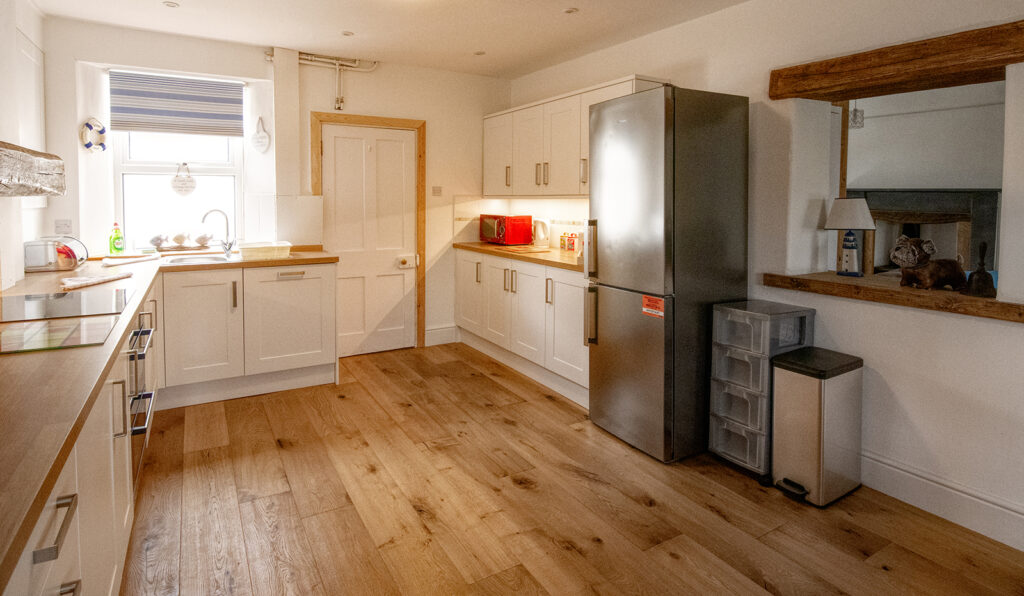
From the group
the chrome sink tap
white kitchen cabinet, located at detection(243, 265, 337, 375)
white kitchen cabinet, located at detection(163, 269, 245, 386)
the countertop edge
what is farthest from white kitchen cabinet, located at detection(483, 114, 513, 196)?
the countertop edge

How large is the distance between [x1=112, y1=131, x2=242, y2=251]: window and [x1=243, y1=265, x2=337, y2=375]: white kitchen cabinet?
3.07 ft

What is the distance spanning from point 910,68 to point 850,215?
722 millimetres

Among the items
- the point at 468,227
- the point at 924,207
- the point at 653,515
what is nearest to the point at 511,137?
the point at 468,227

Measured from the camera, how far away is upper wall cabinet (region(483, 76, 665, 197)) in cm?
392

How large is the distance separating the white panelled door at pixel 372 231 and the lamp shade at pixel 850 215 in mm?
3298

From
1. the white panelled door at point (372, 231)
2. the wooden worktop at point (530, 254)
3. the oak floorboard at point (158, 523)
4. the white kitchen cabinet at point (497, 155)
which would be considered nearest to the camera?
the oak floorboard at point (158, 523)

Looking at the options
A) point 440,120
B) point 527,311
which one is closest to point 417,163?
point 440,120

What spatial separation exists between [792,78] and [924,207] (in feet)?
4.05

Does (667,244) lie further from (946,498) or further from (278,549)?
(278,549)

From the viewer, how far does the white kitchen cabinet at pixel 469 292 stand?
505 centimetres

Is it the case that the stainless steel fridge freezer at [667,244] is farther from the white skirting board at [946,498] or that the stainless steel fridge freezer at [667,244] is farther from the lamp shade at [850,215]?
the white skirting board at [946,498]

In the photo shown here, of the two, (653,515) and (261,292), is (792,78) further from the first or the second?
(261,292)

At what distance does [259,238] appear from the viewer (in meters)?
4.58

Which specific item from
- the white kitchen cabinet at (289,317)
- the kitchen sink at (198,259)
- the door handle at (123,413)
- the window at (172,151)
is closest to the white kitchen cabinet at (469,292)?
the white kitchen cabinet at (289,317)
